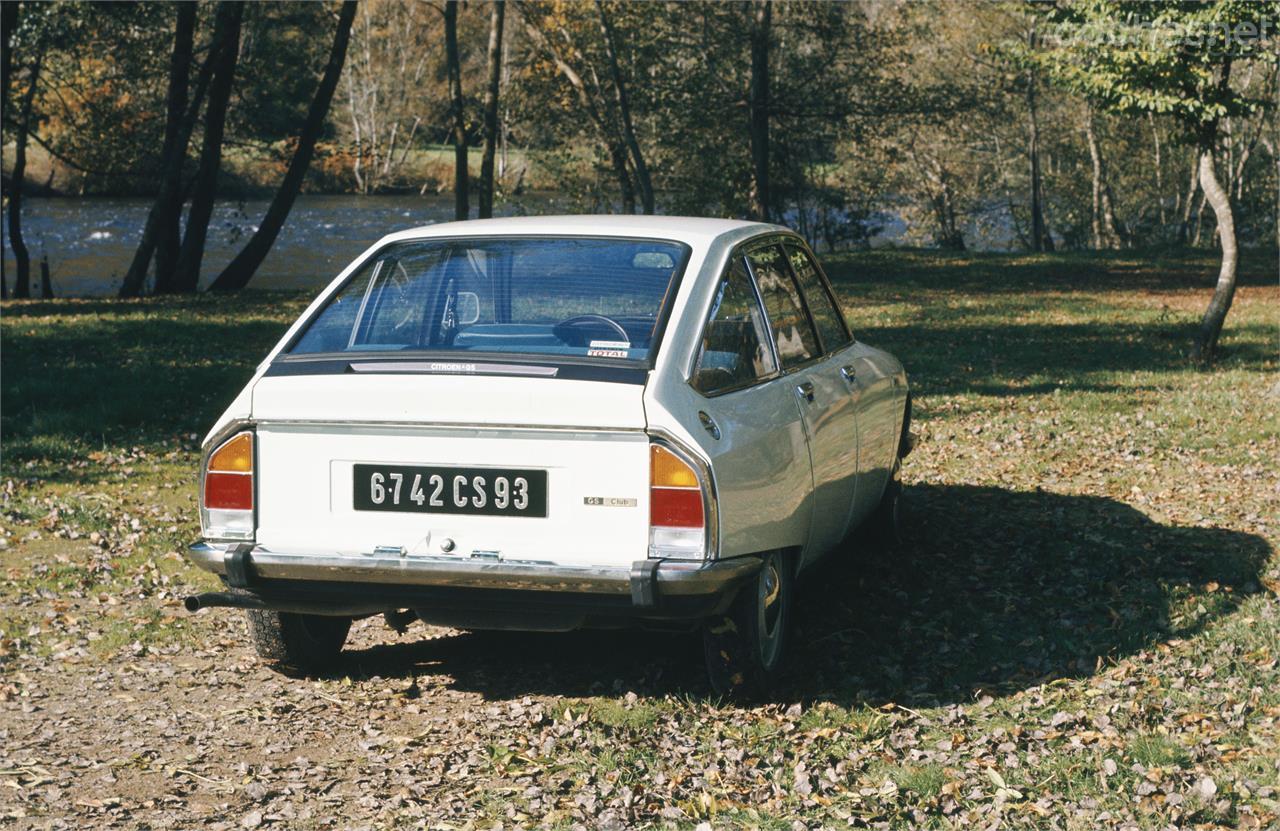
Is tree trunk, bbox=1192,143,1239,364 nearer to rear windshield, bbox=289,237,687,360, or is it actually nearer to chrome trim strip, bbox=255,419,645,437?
rear windshield, bbox=289,237,687,360

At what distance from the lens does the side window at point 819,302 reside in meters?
6.69

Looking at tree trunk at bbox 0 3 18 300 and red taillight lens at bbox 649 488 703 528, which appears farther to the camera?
tree trunk at bbox 0 3 18 300

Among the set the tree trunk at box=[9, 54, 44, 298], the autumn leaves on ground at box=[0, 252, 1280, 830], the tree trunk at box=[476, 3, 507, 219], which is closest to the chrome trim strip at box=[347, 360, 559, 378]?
the autumn leaves on ground at box=[0, 252, 1280, 830]

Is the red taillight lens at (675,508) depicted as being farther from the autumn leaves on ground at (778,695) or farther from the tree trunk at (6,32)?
the tree trunk at (6,32)

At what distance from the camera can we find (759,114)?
30.3 meters

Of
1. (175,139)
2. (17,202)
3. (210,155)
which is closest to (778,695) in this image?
(175,139)

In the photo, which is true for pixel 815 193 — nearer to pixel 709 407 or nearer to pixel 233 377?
pixel 233 377

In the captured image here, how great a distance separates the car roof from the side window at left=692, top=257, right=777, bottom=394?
0.70 ft

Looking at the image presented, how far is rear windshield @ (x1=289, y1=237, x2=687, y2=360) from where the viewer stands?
534cm

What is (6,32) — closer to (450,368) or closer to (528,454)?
(450,368)

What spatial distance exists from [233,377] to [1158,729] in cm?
Answer: 1182

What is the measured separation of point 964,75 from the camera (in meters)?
42.1

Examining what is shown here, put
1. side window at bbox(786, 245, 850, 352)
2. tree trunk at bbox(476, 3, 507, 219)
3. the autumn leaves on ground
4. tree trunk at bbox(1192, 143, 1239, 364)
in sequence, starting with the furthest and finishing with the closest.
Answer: tree trunk at bbox(476, 3, 507, 219), tree trunk at bbox(1192, 143, 1239, 364), side window at bbox(786, 245, 850, 352), the autumn leaves on ground

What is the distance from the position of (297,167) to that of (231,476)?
23614 millimetres
